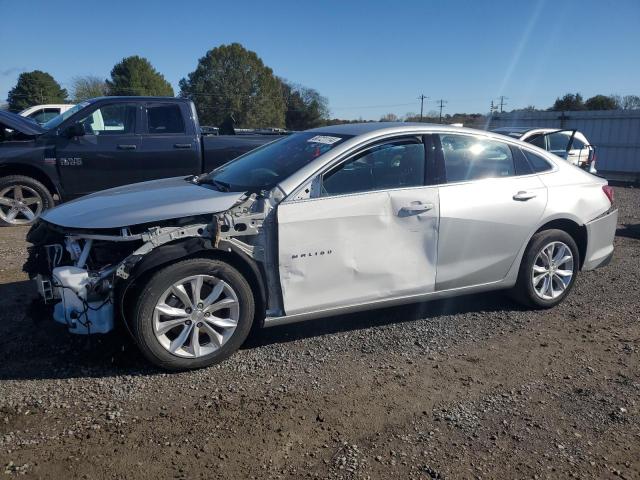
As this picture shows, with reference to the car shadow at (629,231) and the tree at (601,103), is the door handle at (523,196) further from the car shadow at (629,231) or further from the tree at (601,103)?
the tree at (601,103)

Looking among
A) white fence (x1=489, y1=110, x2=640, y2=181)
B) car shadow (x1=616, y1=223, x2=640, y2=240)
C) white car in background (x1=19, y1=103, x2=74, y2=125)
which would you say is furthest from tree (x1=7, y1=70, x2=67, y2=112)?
car shadow (x1=616, y1=223, x2=640, y2=240)

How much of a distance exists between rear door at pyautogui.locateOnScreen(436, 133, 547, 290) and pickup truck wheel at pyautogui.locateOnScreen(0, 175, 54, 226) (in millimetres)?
6065

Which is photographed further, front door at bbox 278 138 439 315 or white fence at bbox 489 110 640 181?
white fence at bbox 489 110 640 181

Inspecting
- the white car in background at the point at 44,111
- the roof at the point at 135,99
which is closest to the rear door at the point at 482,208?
the roof at the point at 135,99

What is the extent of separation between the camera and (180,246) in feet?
10.9

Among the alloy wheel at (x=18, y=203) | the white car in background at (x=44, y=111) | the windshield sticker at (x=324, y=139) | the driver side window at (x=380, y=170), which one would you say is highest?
the white car in background at (x=44, y=111)

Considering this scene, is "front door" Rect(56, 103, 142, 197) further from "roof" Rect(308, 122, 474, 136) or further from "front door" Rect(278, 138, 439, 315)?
"front door" Rect(278, 138, 439, 315)

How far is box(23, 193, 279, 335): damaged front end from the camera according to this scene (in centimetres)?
322

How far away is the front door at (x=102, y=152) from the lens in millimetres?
7547

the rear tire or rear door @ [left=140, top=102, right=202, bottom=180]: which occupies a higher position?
rear door @ [left=140, top=102, right=202, bottom=180]

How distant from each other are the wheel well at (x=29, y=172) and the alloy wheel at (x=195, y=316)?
5.31 meters

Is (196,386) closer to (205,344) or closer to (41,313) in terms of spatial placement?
(205,344)

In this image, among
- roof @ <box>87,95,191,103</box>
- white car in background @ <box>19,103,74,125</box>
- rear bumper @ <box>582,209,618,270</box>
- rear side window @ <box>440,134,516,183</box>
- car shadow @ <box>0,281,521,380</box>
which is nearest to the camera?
car shadow @ <box>0,281,521,380</box>

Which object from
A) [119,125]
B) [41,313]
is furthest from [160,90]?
[41,313]
